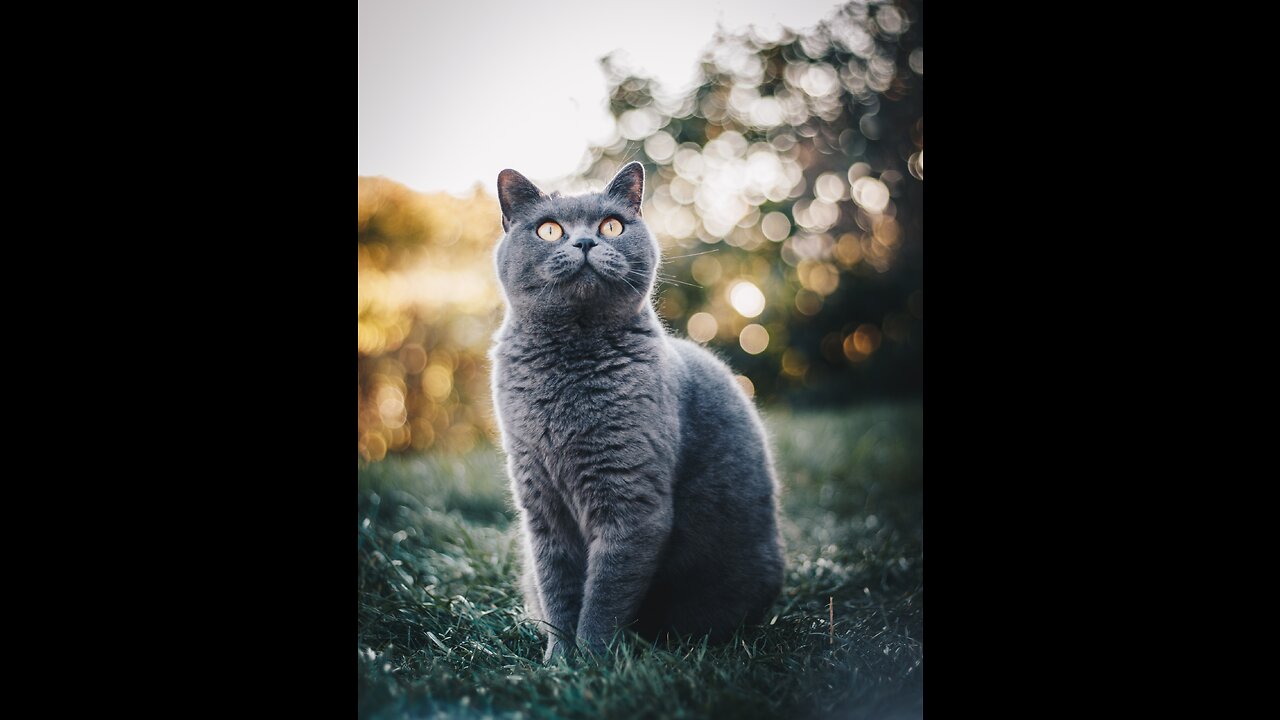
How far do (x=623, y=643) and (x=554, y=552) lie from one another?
0.84 feet

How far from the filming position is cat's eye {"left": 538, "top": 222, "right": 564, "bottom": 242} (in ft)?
4.68

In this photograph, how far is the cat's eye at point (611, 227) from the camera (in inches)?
56.6

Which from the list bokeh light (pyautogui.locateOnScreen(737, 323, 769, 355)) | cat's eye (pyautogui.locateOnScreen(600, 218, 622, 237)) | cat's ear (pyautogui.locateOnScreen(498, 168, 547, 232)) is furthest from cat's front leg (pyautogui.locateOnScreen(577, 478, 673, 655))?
bokeh light (pyautogui.locateOnScreen(737, 323, 769, 355))

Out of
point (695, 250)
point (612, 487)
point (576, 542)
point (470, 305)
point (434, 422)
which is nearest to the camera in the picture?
point (612, 487)

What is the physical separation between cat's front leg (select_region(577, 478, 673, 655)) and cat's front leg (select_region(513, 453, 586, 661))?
9cm

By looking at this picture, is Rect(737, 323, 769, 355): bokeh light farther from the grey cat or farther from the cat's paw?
the cat's paw

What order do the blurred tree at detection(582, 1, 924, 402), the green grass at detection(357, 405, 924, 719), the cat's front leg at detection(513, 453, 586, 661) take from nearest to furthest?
the green grass at detection(357, 405, 924, 719), the cat's front leg at detection(513, 453, 586, 661), the blurred tree at detection(582, 1, 924, 402)

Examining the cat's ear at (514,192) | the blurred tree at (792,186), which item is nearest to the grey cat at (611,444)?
the cat's ear at (514,192)

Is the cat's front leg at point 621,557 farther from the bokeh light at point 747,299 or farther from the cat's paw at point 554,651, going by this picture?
the bokeh light at point 747,299

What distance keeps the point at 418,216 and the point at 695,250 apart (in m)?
0.88
